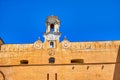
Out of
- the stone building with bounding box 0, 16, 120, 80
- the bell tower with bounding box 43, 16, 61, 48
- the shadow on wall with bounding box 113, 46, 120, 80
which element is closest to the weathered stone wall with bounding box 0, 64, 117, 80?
the stone building with bounding box 0, 16, 120, 80

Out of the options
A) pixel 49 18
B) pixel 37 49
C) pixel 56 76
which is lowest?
pixel 56 76

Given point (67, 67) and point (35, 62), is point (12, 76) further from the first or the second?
point (67, 67)

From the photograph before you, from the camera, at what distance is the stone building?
95.9 ft

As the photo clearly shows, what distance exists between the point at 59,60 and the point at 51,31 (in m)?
3.27

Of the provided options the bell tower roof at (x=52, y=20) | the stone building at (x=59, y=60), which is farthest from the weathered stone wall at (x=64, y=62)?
the bell tower roof at (x=52, y=20)

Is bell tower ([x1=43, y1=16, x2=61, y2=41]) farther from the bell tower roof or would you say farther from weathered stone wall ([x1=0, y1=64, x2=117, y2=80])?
weathered stone wall ([x1=0, y1=64, x2=117, y2=80])

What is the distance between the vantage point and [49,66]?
97.3 ft

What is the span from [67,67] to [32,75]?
358 centimetres

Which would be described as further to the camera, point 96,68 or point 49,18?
point 49,18

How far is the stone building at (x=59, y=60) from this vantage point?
95.9 ft

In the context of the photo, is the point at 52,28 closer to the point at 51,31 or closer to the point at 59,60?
the point at 51,31

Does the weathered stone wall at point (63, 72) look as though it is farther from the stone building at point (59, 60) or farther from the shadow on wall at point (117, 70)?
the shadow on wall at point (117, 70)

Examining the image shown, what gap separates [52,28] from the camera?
104 ft

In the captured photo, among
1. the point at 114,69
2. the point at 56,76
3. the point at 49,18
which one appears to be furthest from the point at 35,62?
the point at 114,69
